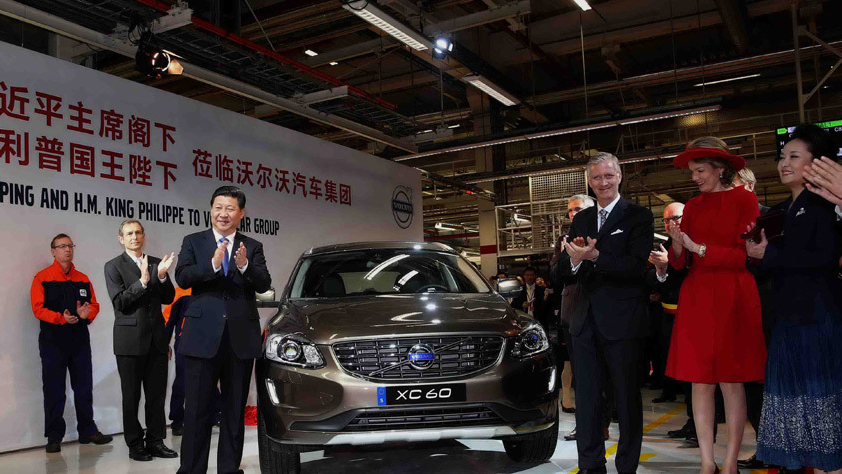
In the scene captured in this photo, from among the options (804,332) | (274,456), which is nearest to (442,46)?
(274,456)

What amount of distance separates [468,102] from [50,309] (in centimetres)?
1145

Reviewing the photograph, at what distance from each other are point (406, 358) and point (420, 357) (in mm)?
71

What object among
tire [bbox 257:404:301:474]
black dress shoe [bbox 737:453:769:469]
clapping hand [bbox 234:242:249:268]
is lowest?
black dress shoe [bbox 737:453:769:469]

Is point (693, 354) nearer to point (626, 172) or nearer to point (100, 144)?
point (100, 144)

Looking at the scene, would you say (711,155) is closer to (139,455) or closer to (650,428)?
(650,428)

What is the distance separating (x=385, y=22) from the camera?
7762 millimetres

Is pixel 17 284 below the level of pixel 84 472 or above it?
above

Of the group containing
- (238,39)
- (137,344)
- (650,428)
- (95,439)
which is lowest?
(650,428)

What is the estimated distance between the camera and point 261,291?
4.01 m

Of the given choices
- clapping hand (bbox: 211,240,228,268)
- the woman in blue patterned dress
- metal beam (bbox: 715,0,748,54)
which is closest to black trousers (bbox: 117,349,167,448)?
clapping hand (bbox: 211,240,228,268)

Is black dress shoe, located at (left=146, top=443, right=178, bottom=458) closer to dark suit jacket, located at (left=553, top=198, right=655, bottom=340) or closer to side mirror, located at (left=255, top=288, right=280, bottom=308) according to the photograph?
side mirror, located at (left=255, top=288, right=280, bottom=308)

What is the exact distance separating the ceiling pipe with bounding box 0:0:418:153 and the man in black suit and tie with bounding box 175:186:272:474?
12.2 feet

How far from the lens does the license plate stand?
3625mm

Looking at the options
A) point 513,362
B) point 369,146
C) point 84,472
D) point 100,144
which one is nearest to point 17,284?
point 100,144
